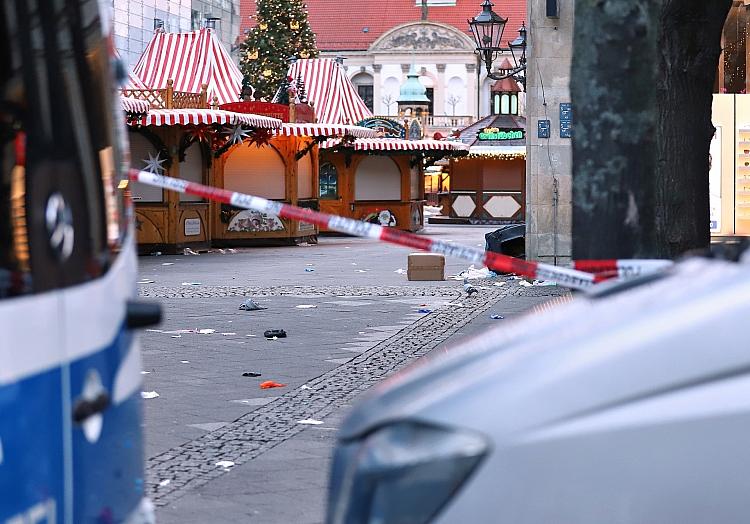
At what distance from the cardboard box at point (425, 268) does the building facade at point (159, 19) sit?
21101 mm

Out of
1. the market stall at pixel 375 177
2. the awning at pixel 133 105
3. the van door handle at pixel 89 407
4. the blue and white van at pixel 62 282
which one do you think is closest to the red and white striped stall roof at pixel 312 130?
the market stall at pixel 375 177

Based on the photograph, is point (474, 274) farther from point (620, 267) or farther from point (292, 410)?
point (620, 267)

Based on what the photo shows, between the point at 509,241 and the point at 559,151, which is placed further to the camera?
the point at 509,241

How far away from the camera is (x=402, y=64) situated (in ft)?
314

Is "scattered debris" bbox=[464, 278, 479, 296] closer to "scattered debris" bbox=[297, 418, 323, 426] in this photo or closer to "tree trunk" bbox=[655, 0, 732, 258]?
"tree trunk" bbox=[655, 0, 732, 258]

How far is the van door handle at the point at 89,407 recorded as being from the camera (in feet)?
11.3

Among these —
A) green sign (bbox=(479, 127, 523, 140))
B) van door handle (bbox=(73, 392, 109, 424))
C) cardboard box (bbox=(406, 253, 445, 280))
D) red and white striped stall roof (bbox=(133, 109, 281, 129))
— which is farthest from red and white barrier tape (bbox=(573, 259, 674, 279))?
green sign (bbox=(479, 127, 523, 140))

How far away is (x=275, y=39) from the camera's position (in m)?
50.6

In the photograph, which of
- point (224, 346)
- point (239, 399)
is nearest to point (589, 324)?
point (239, 399)

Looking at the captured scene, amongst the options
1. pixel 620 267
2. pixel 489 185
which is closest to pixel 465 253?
pixel 620 267

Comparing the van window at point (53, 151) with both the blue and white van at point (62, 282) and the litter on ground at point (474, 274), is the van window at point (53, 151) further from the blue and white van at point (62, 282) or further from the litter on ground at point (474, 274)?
the litter on ground at point (474, 274)

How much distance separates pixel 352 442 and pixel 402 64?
9370cm

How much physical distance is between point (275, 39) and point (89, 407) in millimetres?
47755

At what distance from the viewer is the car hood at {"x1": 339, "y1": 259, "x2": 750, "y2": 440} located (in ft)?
8.25
